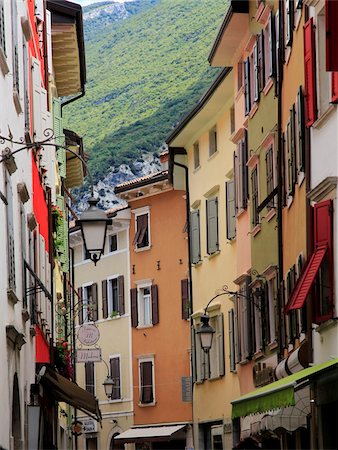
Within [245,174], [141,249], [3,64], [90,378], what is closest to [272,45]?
[245,174]

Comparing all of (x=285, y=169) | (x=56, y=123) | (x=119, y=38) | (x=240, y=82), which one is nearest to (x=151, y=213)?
(x=56, y=123)

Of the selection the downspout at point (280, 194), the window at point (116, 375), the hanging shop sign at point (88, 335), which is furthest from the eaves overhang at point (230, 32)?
the window at point (116, 375)

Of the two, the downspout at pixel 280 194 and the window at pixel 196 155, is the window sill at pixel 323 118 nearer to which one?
the downspout at pixel 280 194

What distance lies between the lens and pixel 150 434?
53812mm

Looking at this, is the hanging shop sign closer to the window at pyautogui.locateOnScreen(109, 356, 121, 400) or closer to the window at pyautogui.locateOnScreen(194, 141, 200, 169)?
the window at pyautogui.locateOnScreen(194, 141, 200, 169)

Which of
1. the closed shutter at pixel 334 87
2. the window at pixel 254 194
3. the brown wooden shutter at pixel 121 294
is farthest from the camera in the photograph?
the brown wooden shutter at pixel 121 294

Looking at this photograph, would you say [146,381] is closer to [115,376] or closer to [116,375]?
[116,375]

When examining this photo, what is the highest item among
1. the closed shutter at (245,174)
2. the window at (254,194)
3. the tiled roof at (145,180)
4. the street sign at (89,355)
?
the tiled roof at (145,180)

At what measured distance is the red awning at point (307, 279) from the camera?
65.1 feet

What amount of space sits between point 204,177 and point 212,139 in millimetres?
1253

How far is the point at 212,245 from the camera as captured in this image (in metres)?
40.7

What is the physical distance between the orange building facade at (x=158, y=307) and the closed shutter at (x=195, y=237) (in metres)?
10.1

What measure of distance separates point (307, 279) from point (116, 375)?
39203 mm

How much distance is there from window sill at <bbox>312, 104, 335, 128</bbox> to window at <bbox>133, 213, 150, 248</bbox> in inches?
1386
